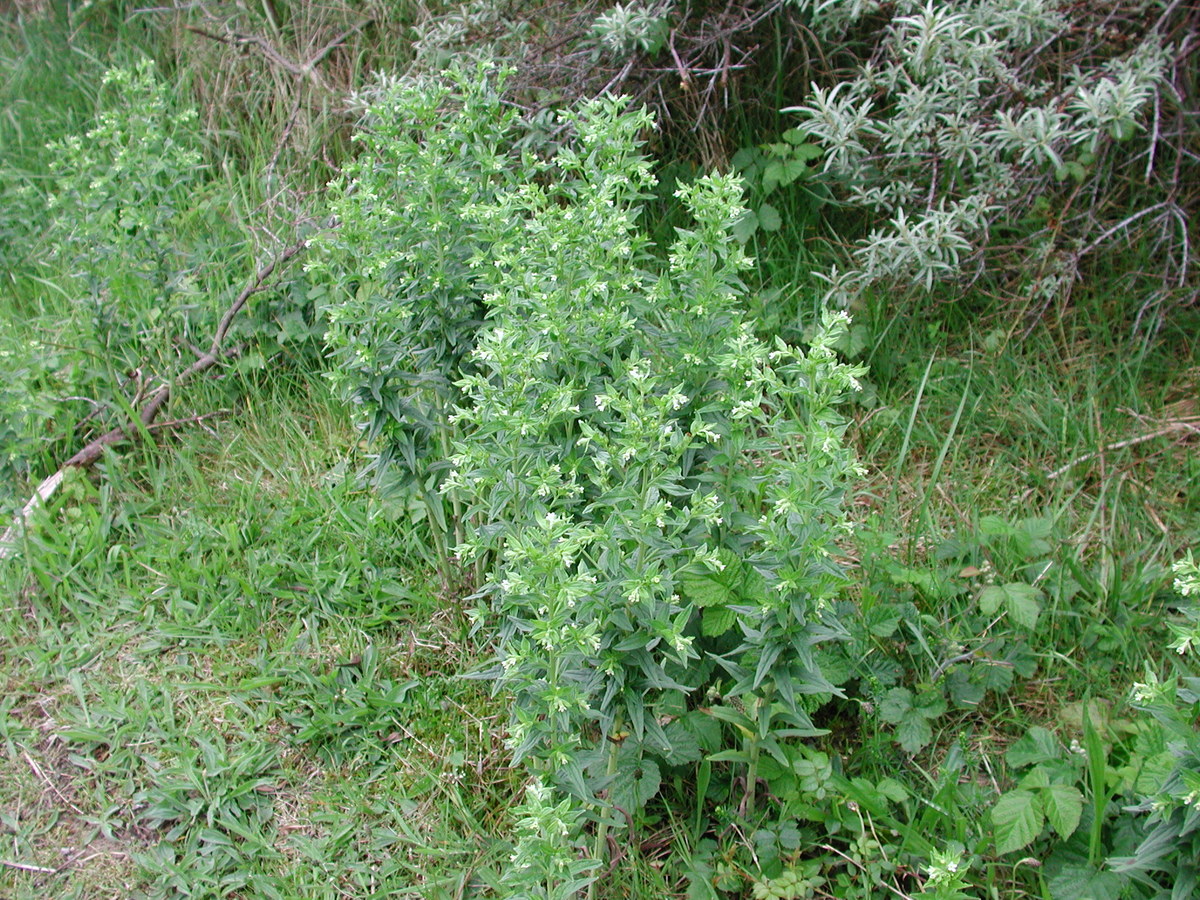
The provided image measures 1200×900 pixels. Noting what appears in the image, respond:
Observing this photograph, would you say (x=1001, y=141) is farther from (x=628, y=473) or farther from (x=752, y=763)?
(x=752, y=763)

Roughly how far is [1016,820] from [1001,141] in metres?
2.11

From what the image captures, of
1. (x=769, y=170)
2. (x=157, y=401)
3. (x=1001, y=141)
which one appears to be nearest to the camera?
(x=1001, y=141)

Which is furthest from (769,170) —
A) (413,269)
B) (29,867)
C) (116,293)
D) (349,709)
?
(29,867)

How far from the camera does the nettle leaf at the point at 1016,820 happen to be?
2.21 m

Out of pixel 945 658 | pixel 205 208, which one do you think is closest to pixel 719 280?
pixel 945 658

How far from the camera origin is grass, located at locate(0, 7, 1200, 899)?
8.26 ft

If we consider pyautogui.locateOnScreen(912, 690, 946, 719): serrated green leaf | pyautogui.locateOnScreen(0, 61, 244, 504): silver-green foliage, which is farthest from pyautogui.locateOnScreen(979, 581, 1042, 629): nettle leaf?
pyautogui.locateOnScreen(0, 61, 244, 504): silver-green foliage

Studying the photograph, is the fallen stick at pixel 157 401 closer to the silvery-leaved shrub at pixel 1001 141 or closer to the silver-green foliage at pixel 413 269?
the silver-green foliage at pixel 413 269

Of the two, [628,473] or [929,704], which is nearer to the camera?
[628,473]

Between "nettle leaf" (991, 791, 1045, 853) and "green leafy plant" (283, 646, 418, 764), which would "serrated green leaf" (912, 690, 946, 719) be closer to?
"nettle leaf" (991, 791, 1045, 853)

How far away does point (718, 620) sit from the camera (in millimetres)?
2279

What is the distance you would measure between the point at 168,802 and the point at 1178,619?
272 centimetres

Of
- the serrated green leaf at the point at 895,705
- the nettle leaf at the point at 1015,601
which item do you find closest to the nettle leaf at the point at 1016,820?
the serrated green leaf at the point at 895,705

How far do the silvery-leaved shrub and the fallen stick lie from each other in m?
2.08
